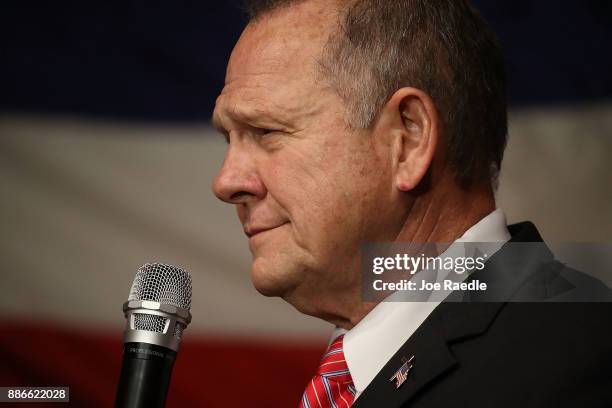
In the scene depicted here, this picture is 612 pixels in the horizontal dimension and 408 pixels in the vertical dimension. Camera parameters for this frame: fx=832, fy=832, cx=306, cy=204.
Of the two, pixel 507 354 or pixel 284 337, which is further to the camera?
pixel 284 337

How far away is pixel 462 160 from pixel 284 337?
1.17 metres

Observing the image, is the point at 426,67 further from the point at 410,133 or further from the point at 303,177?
the point at 303,177

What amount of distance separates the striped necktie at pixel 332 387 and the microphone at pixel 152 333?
1.03 ft

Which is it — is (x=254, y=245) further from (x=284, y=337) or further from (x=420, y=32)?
(x=284, y=337)

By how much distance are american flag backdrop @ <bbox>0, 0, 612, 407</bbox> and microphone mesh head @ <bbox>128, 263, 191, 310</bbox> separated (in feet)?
4.09

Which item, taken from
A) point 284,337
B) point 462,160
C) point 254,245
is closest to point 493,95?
point 462,160

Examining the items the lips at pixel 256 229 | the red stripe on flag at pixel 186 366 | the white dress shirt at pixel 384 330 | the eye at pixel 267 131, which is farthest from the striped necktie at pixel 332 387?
the red stripe on flag at pixel 186 366

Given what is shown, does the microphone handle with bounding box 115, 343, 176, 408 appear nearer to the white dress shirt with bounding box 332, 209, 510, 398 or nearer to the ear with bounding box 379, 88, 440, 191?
the white dress shirt with bounding box 332, 209, 510, 398

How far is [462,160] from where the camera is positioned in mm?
1585

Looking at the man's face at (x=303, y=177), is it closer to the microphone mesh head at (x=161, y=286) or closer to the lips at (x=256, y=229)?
the lips at (x=256, y=229)

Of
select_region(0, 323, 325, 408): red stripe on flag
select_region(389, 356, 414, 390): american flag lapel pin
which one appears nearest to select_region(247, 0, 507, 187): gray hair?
select_region(389, 356, 414, 390): american flag lapel pin

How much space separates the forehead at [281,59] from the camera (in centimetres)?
153

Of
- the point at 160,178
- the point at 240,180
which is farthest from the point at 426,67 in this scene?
the point at 160,178

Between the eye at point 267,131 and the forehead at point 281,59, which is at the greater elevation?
the forehead at point 281,59
